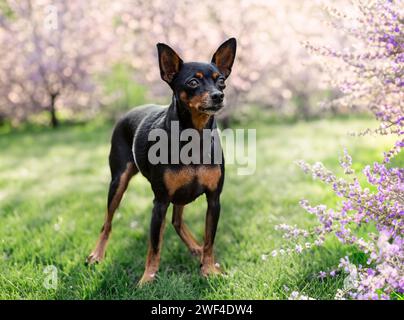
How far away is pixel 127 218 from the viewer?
5.18 meters

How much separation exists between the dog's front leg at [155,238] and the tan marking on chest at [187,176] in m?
0.14

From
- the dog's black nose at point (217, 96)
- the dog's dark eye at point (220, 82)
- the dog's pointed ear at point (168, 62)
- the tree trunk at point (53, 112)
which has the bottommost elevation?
the tree trunk at point (53, 112)

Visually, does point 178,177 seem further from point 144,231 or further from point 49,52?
point 49,52

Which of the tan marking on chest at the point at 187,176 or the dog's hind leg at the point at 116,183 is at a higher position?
the tan marking on chest at the point at 187,176

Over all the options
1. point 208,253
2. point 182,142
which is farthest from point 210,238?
point 182,142

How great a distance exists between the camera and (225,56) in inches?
145

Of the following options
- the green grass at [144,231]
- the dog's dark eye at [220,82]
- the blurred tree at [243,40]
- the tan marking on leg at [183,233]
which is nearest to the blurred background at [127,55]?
the blurred tree at [243,40]

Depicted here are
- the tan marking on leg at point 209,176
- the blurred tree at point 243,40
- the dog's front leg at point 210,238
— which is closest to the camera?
the tan marking on leg at point 209,176

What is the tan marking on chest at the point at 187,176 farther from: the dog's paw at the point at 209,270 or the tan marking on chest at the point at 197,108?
the dog's paw at the point at 209,270

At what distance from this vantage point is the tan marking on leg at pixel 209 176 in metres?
3.51

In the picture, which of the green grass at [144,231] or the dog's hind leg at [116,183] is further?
the dog's hind leg at [116,183]

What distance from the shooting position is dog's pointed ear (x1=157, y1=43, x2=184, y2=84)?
3480 mm
